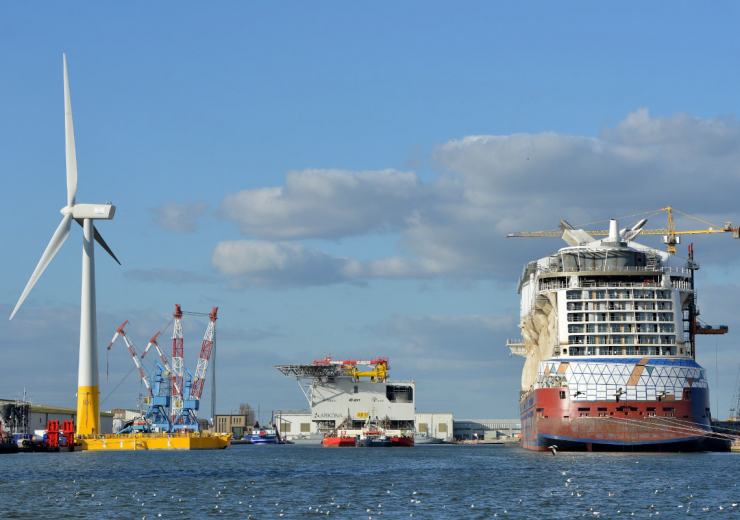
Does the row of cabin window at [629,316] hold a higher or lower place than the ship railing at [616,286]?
lower

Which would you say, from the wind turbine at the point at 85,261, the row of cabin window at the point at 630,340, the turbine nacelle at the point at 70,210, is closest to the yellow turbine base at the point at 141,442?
the wind turbine at the point at 85,261

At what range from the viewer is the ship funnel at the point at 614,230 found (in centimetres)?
14125

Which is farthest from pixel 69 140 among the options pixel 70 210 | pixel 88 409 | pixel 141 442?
pixel 141 442

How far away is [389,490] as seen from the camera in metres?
78.9

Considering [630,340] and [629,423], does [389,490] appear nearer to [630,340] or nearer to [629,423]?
[629,423]

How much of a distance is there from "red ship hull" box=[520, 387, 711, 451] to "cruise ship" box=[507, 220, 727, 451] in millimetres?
120

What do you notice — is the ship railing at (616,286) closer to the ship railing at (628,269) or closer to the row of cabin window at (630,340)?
the ship railing at (628,269)

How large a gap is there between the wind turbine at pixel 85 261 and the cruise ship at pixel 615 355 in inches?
2675

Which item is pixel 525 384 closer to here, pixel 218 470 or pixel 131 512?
pixel 218 470

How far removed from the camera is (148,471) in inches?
4181

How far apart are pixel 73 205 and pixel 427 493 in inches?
3976

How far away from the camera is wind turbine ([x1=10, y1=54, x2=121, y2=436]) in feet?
497

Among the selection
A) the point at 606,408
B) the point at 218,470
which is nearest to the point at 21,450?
the point at 218,470

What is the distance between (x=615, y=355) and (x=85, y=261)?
266 feet
